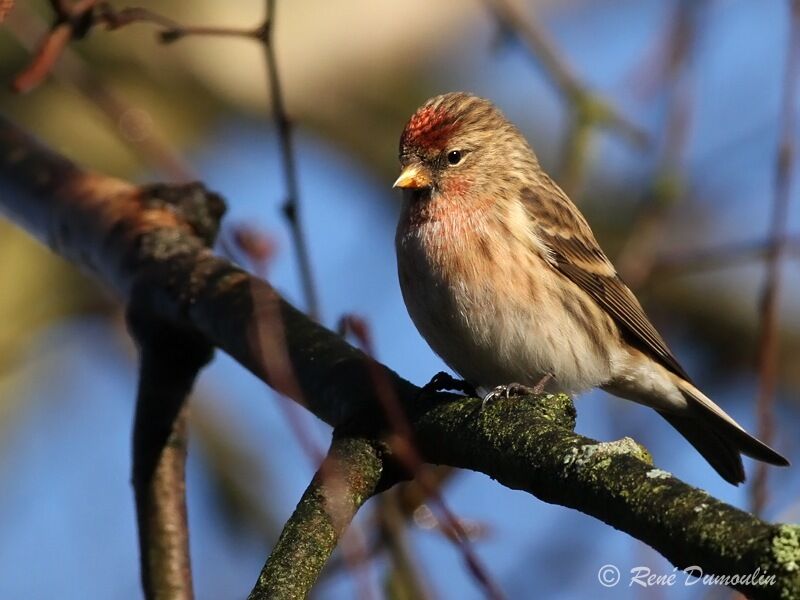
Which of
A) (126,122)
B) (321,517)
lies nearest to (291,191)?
(126,122)

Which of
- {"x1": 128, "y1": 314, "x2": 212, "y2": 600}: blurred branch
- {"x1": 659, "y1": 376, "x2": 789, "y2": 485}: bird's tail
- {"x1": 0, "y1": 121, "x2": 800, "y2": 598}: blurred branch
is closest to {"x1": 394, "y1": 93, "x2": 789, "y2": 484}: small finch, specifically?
{"x1": 659, "y1": 376, "x2": 789, "y2": 485}: bird's tail

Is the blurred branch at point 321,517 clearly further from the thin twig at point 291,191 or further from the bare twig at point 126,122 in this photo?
the bare twig at point 126,122

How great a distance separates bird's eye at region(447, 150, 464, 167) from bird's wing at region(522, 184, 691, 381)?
0.28 m

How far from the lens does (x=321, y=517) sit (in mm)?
2689

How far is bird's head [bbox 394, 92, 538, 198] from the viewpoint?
4.59 meters

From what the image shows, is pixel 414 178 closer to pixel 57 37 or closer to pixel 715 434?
pixel 57 37

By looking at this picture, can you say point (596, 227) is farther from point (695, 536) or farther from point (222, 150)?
point (695, 536)

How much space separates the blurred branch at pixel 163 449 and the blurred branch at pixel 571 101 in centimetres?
180

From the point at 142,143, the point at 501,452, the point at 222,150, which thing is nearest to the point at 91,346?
the point at 222,150

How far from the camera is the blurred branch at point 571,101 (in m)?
4.93

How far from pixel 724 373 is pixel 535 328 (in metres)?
3.72

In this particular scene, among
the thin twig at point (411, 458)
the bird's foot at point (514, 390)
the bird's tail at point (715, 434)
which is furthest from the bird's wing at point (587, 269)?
the thin twig at point (411, 458)

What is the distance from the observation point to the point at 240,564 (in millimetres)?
6453

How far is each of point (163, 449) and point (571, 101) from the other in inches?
88.8
